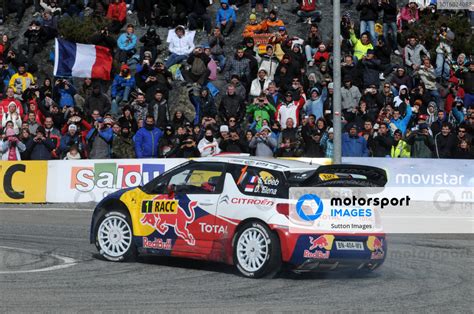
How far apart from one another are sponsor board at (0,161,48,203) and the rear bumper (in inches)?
509

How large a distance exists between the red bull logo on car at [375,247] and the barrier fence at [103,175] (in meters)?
9.93

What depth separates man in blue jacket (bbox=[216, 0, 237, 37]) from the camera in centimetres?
3112

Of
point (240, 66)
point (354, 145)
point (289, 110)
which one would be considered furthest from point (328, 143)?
point (240, 66)

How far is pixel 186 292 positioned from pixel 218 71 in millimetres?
18308

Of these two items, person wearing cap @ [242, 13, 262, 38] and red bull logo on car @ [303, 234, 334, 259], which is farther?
person wearing cap @ [242, 13, 262, 38]

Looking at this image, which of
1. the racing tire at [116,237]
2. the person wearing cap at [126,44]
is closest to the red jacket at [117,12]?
the person wearing cap at [126,44]

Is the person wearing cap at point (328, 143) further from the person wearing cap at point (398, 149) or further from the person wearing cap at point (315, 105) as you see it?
the person wearing cap at point (315, 105)

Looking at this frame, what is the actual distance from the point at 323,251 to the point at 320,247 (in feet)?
0.20

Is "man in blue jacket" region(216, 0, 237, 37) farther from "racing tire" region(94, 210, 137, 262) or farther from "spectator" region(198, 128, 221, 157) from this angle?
"racing tire" region(94, 210, 137, 262)

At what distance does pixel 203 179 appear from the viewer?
1408 cm

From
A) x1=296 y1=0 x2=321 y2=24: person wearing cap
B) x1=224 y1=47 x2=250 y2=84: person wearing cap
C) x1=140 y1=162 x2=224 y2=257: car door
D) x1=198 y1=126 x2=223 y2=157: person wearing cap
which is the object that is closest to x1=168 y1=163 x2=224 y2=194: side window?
x1=140 y1=162 x2=224 y2=257: car door

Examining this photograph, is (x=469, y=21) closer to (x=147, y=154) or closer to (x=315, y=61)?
(x=315, y=61)

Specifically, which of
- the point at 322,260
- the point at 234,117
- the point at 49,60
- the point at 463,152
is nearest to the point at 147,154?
the point at 234,117

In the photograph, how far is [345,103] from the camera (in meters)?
26.4
